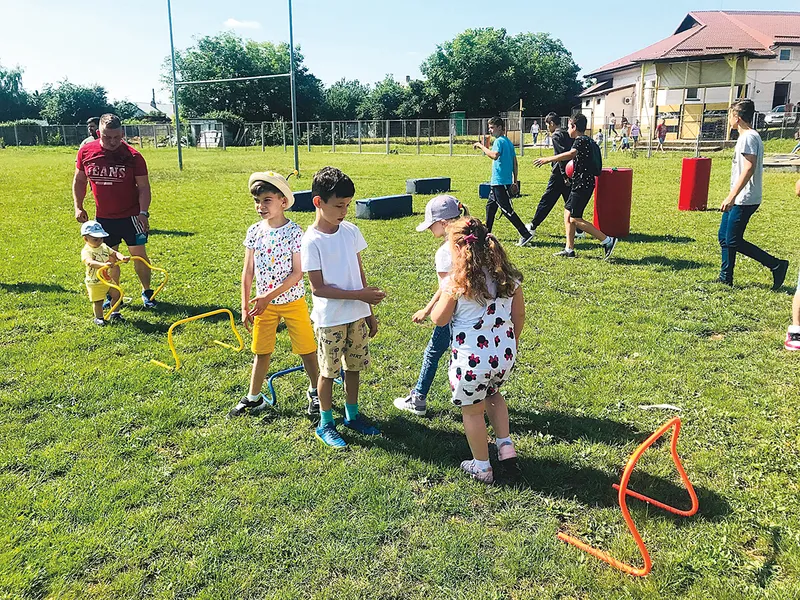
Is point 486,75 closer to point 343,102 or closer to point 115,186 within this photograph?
point 343,102

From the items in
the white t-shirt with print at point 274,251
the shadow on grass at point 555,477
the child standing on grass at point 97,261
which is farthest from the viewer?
the child standing on grass at point 97,261

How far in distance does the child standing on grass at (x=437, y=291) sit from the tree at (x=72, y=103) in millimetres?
69744

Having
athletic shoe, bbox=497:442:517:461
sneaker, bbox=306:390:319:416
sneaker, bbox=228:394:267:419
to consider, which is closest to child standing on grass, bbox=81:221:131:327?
sneaker, bbox=228:394:267:419

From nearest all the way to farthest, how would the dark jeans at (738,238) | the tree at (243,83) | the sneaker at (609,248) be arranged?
the dark jeans at (738,238)
the sneaker at (609,248)
the tree at (243,83)

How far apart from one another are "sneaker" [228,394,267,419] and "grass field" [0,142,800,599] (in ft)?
0.36

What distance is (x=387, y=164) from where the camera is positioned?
28.9m

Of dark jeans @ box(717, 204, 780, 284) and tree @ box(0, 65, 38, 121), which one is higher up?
tree @ box(0, 65, 38, 121)

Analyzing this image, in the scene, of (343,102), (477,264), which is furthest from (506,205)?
(343,102)

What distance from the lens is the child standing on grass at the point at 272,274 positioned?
408 centimetres

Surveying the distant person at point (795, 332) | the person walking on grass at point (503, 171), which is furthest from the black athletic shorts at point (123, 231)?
the distant person at point (795, 332)

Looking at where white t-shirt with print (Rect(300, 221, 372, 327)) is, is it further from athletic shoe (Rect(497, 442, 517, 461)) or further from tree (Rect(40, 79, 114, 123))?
tree (Rect(40, 79, 114, 123))

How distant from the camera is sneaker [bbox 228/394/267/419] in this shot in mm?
4512

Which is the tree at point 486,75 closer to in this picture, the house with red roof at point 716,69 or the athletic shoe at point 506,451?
the house with red roof at point 716,69

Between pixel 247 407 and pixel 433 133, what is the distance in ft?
125
